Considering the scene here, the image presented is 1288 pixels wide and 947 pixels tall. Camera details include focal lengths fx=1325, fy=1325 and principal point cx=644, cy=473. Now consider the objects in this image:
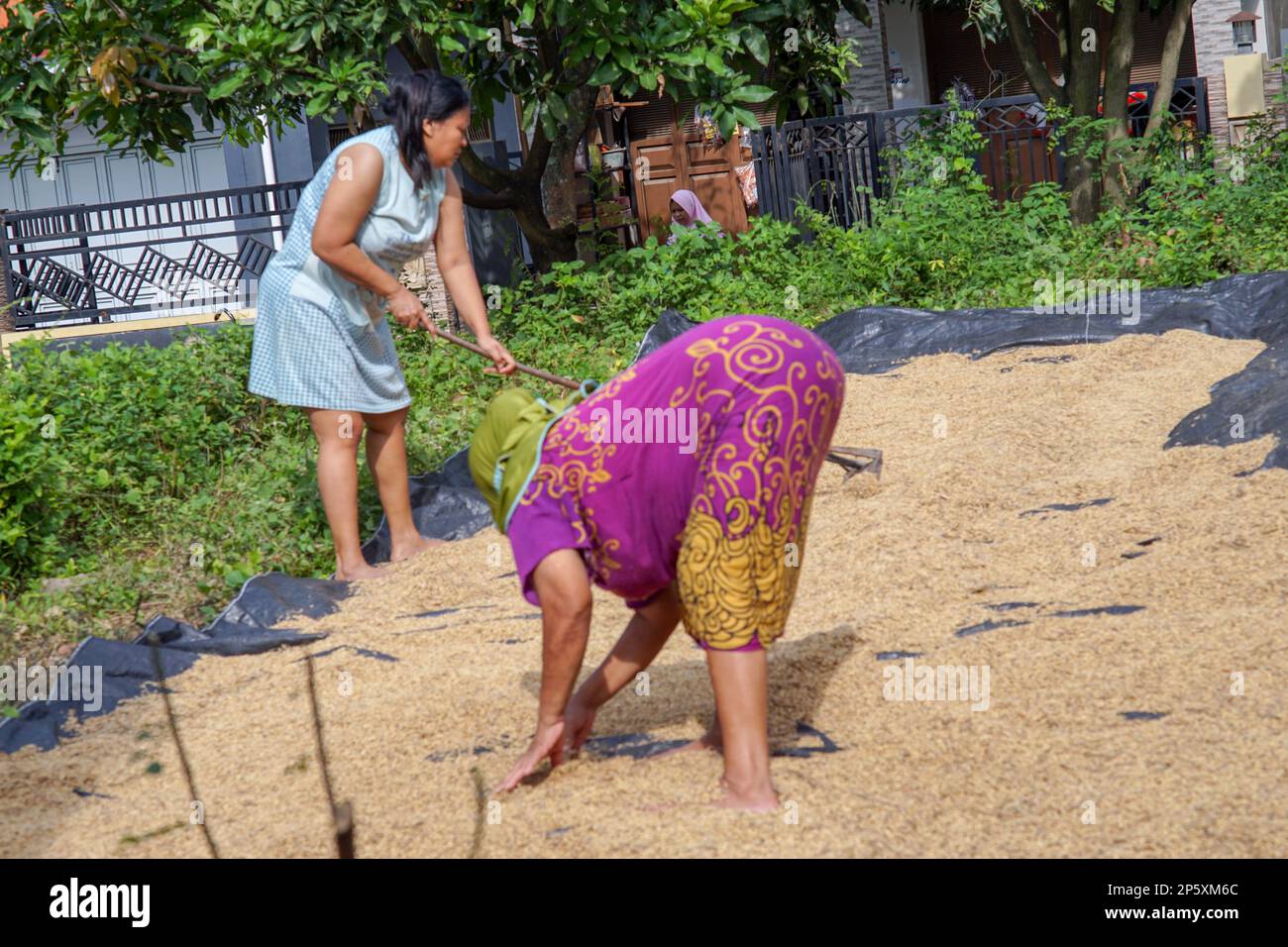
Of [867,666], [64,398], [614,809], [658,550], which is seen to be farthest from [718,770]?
[64,398]

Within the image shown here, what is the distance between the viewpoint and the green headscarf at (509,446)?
2410mm

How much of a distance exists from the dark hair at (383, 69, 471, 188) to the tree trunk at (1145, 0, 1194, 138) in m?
6.08

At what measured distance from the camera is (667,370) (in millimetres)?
2307

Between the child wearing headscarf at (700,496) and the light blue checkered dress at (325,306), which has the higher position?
the light blue checkered dress at (325,306)

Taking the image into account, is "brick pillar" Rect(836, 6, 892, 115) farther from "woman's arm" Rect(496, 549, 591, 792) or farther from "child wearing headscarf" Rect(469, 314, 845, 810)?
"woman's arm" Rect(496, 549, 591, 792)

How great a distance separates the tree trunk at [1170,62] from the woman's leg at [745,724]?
24.6 feet

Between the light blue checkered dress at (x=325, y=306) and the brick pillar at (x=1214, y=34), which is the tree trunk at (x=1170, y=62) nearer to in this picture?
the brick pillar at (x=1214, y=34)

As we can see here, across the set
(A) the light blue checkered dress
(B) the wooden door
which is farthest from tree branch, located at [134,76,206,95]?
(B) the wooden door

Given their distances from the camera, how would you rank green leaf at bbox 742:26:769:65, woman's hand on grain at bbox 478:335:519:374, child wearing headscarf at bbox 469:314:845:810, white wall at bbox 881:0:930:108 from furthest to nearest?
white wall at bbox 881:0:930:108 → green leaf at bbox 742:26:769:65 → woman's hand on grain at bbox 478:335:519:374 → child wearing headscarf at bbox 469:314:845:810

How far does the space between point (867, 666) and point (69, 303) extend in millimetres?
9129

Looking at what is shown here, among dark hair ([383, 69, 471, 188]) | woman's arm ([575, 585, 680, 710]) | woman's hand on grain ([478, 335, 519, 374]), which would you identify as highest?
dark hair ([383, 69, 471, 188])

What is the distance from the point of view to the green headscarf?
2410 millimetres

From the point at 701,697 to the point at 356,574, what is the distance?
175 centimetres

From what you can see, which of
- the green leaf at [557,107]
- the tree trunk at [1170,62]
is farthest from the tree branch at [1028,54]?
the green leaf at [557,107]
